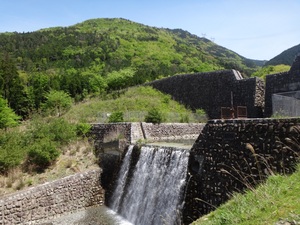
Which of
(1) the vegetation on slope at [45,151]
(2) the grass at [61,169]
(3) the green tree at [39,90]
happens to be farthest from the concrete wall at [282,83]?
(3) the green tree at [39,90]

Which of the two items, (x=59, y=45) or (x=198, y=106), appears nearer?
(x=198, y=106)

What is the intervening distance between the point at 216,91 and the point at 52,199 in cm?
1561

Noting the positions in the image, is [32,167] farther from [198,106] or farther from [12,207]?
[198,106]

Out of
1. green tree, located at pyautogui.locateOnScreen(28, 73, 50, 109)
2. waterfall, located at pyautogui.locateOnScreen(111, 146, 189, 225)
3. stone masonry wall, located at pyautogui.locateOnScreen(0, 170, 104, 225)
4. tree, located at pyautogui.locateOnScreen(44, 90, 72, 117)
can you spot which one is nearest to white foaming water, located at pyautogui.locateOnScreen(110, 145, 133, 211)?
waterfall, located at pyautogui.locateOnScreen(111, 146, 189, 225)

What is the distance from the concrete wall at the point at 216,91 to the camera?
2052 cm

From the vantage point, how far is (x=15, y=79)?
33.3 metres

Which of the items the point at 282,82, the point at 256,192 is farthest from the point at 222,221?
the point at 282,82

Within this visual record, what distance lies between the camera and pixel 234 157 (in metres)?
8.60

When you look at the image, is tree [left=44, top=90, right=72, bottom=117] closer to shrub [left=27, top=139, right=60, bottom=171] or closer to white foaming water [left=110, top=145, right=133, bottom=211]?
shrub [left=27, top=139, right=60, bottom=171]

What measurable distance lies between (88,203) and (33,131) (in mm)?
6413

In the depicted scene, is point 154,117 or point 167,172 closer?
point 167,172

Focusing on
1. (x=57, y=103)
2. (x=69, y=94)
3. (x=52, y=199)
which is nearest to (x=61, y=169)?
(x=52, y=199)

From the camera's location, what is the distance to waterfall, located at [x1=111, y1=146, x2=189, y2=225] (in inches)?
416

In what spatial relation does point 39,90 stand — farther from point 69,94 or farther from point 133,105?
point 133,105
